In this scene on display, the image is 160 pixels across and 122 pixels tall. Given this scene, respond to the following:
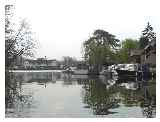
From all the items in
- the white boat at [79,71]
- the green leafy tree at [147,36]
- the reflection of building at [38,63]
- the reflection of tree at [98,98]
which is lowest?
the reflection of tree at [98,98]

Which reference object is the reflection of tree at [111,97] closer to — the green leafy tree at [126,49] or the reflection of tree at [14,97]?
Result: the green leafy tree at [126,49]

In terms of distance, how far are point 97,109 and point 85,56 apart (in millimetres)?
618

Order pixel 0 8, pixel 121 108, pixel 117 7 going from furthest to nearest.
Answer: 1. pixel 121 108
2. pixel 117 7
3. pixel 0 8

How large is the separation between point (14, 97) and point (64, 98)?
65 centimetres

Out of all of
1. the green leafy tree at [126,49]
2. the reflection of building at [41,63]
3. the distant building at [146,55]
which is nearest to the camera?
the distant building at [146,55]

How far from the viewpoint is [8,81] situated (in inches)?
101

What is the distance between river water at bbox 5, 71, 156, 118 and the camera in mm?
2641

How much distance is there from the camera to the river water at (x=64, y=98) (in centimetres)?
264

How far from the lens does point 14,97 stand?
2.72 metres

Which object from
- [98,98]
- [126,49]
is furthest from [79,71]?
[98,98]

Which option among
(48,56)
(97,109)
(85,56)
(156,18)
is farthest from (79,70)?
(156,18)

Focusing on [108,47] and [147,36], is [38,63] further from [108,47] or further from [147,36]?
[147,36]

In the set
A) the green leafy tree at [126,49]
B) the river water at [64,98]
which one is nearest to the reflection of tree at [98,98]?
the river water at [64,98]
